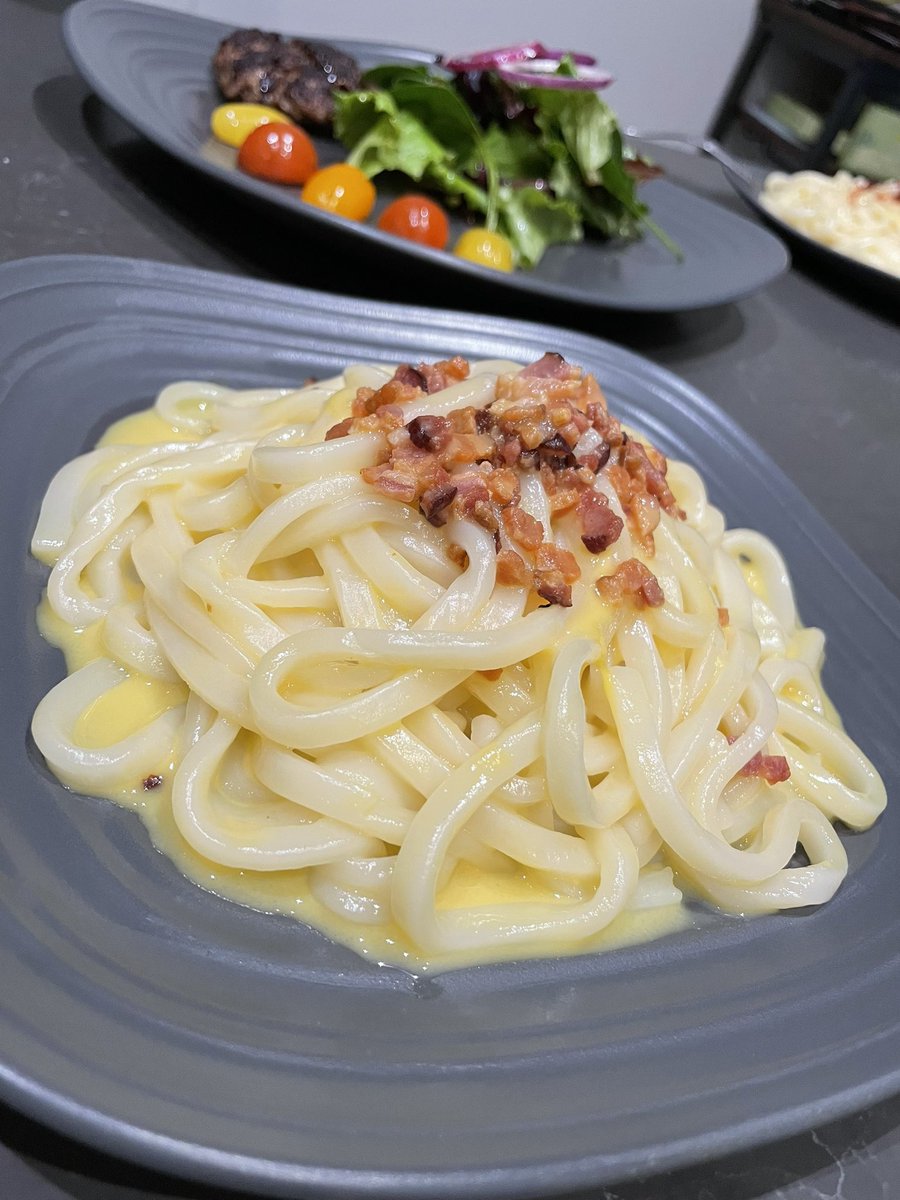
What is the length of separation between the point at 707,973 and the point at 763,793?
659 millimetres

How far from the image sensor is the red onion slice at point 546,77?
5273mm

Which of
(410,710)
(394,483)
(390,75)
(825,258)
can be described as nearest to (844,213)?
(825,258)

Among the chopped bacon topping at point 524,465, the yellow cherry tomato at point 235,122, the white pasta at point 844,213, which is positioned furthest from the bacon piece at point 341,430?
the white pasta at point 844,213

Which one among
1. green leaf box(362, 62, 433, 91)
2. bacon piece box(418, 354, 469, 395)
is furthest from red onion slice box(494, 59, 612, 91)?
bacon piece box(418, 354, 469, 395)

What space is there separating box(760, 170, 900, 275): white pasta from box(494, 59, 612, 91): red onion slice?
1567 mm

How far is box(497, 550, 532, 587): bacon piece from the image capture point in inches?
89.9

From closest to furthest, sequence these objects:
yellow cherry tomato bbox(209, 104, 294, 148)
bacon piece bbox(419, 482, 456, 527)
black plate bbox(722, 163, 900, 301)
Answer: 1. bacon piece bbox(419, 482, 456, 527)
2. yellow cherry tomato bbox(209, 104, 294, 148)
3. black plate bbox(722, 163, 900, 301)

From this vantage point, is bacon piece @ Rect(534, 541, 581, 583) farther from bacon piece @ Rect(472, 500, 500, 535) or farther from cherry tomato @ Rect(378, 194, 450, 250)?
cherry tomato @ Rect(378, 194, 450, 250)

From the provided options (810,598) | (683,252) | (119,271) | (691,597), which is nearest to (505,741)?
(691,597)

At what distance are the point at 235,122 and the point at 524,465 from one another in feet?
11.2

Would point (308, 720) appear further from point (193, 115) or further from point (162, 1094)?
point (193, 115)

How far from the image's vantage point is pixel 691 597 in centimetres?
260

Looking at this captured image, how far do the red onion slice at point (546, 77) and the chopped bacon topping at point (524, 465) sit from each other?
11.6ft

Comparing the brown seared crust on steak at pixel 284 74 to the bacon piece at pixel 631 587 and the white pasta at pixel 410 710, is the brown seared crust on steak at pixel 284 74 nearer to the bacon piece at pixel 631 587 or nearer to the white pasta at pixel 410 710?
the white pasta at pixel 410 710
